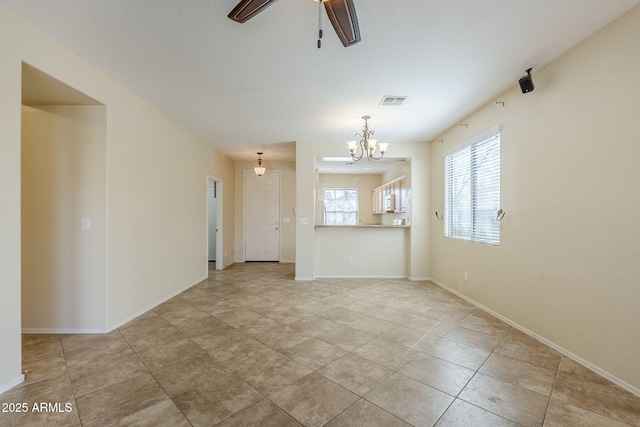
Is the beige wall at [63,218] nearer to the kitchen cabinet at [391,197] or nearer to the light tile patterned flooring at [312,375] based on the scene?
the light tile patterned flooring at [312,375]

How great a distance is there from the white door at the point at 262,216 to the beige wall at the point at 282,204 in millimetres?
104

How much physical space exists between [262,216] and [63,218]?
4507 mm

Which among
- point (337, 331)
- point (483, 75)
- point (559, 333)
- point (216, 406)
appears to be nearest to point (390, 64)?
point (483, 75)

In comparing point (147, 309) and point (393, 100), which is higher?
point (393, 100)

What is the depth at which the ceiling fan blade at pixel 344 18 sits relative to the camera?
147 centimetres

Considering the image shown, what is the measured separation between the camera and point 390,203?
6.68 metres

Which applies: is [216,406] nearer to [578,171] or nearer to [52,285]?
[52,285]

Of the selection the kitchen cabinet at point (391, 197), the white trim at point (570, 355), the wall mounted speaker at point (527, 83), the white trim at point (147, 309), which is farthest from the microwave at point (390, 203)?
the white trim at point (147, 309)

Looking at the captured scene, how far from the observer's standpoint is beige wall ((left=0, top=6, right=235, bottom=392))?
1.89 meters

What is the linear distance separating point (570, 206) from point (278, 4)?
2812 millimetres

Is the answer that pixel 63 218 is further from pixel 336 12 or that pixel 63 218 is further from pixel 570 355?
pixel 570 355

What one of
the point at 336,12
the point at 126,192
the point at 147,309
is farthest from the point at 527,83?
the point at 147,309

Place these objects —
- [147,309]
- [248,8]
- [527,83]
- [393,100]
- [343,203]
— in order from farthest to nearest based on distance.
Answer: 1. [343,203]
2. [147,309]
3. [393,100]
4. [527,83]
5. [248,8]

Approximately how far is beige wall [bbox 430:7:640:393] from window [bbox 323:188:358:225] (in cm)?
585
